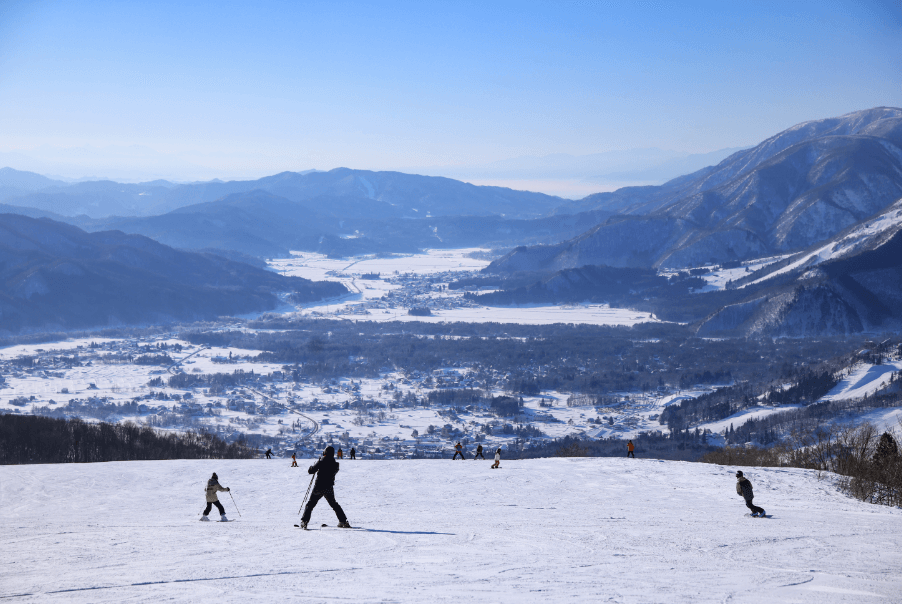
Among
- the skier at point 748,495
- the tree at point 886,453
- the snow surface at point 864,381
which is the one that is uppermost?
the tree at point 886,453

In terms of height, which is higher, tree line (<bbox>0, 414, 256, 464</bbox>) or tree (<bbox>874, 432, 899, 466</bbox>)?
tree (<bbox>874, 432, 899, 466</bbox>)

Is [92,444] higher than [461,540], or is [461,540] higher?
[461,540]

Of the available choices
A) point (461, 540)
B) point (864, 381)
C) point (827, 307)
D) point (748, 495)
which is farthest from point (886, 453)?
point (827, 307)

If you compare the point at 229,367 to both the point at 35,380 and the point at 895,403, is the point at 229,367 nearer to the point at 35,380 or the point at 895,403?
the point at 35,380

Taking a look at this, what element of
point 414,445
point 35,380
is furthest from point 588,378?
point 35,380

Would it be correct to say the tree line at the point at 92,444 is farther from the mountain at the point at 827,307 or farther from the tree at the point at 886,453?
the mountain at the point at 827,307

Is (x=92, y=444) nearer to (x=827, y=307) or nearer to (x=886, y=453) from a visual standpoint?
(x=886, y=453)

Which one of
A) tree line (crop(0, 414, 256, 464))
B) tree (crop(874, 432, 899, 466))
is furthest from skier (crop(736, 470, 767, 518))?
tree line (crop(0, 414, 256, 464))

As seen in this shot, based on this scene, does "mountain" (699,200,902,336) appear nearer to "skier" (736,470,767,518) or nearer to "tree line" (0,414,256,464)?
"tree line" (0,414,256,464)

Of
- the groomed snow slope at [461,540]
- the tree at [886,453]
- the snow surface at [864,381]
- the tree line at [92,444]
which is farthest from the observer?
the snow surface at [864,381]

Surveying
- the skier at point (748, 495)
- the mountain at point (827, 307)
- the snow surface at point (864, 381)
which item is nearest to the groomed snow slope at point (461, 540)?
the skier at point (748, 495)
